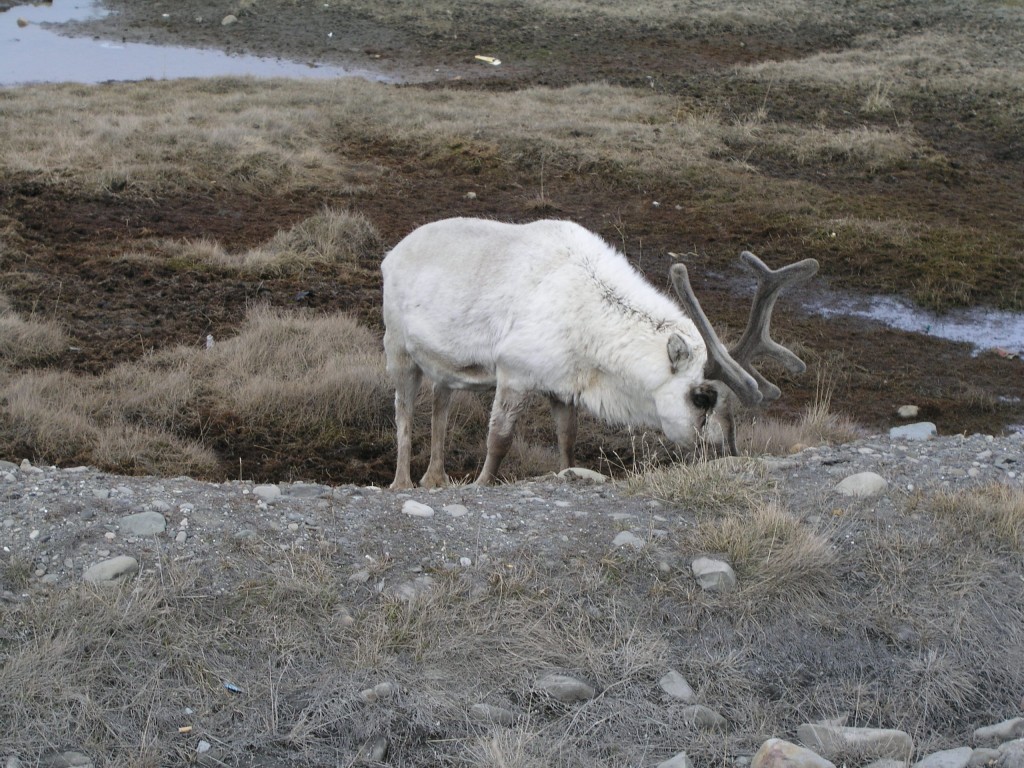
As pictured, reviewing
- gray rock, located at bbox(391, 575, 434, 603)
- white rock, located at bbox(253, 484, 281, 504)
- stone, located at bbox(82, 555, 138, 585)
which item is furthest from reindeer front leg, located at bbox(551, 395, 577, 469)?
→ stone, located at bbox(82, 555, 138, 585)

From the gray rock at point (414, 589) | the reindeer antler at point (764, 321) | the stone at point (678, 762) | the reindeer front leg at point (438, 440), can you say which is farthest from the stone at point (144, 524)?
the reindeer antler at point (764, 321)

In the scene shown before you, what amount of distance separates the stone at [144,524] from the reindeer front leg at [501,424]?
2.30 m

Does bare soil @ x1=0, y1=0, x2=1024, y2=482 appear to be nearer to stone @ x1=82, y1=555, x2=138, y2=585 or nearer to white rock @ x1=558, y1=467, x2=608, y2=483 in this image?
white rock @ x1=558, y1=467, x2=608, y2=483

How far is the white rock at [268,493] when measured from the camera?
16.7ft

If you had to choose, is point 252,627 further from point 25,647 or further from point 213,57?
point 213,57

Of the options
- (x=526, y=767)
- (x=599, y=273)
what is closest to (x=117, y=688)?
(x=526, y=767)

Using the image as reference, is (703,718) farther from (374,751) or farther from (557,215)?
(557,215)

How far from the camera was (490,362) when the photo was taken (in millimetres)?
6570

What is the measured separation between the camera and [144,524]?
4.61 metres

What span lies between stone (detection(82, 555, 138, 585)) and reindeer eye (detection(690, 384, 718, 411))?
323cm

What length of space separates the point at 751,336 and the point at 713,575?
2205 millimetres

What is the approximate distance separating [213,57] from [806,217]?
1813 cm

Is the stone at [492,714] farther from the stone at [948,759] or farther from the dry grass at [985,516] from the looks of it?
the dry grass at [985,516]

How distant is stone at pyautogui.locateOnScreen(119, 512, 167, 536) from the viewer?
4559 millimetres
